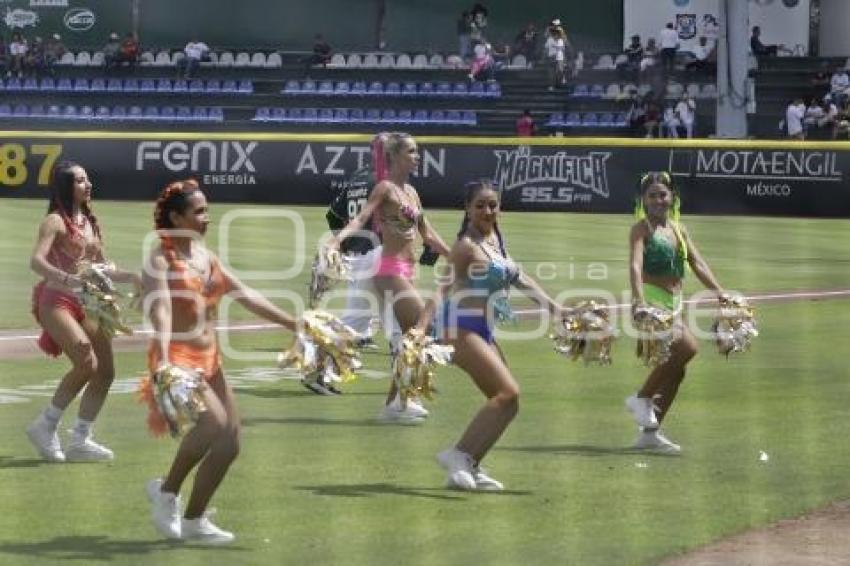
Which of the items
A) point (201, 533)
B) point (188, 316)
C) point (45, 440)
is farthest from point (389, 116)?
point (201, 533)

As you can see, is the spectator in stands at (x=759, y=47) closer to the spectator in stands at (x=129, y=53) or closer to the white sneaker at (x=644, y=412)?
the spectator in stands at (x=129, y=53)

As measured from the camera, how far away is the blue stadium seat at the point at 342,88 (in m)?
50.6

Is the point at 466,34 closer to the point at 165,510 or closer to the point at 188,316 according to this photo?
the point at 188,316

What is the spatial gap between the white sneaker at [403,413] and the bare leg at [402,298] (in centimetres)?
32

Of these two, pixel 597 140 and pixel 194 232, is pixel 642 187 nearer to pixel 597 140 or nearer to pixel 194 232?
pixel 194 232

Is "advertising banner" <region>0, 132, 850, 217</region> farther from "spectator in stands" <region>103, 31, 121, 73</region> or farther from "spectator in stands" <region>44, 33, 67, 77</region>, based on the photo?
"spectator in stands" <region>44, 33, 67, 77</region>

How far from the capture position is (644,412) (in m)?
12.4

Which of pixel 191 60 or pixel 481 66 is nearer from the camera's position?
pixel 481 66

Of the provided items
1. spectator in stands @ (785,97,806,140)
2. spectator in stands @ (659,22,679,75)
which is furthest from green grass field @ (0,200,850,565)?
spectator in stands @ (659,22,679,75)

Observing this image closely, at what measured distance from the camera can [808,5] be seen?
2063 inches

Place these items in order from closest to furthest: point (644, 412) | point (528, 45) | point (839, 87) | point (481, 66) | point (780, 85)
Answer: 1. point (644, 412)
2. point (839, 87)
3. point (780, 85)
4. point (481, 66)
5. point (528, 45)

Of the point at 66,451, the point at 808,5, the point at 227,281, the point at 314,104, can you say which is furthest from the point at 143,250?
the point at 808,5

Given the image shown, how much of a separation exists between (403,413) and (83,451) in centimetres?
274

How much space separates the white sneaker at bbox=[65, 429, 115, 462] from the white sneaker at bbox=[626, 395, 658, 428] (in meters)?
3.37
